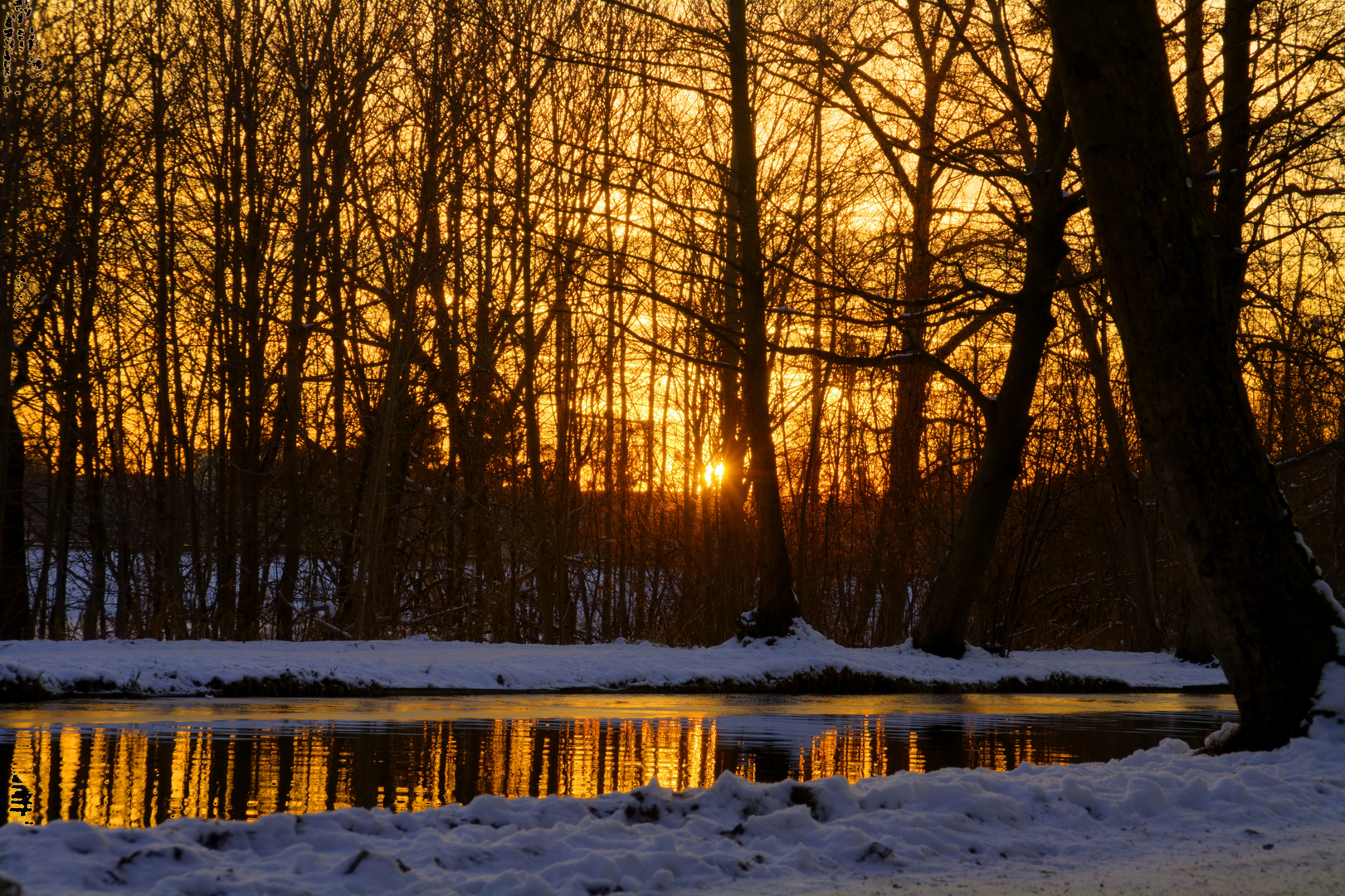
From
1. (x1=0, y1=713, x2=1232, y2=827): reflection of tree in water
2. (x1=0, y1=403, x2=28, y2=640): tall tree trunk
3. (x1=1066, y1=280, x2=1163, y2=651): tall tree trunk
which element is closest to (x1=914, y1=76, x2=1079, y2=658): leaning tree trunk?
(x1=0, y1=713, x2=1232, y2=827): reflection of tree in water

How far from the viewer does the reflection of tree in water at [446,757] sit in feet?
17.7

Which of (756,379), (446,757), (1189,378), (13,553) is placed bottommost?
(446,757)

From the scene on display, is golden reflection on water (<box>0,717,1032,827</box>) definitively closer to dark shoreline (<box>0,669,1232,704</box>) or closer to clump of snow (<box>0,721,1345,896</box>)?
Result: clump of snow (<box>0,721,1345,896</box>)

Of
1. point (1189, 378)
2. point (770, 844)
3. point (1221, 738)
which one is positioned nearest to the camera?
point (770, 844)

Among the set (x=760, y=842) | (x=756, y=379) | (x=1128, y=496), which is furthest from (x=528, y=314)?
(x=760, y=842)

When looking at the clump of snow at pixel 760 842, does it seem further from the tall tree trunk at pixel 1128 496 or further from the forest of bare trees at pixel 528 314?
the tall tree trunk at pixel 1128 496

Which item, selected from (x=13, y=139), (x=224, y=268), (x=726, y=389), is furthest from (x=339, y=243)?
(x=726, y=389)

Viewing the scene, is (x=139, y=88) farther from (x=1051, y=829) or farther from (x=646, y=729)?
(x=1051, y=829)

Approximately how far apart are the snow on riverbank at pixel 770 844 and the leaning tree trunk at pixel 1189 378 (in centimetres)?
136

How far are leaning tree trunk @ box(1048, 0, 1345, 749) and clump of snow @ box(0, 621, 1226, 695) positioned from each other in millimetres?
6933

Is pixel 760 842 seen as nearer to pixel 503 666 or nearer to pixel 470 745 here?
pixel 470 745

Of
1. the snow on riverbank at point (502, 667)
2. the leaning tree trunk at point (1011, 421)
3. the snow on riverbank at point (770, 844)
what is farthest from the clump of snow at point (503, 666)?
the snow on riverbank at point (770, 844)

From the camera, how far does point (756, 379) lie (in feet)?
53.5

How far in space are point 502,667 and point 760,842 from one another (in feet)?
27.7
